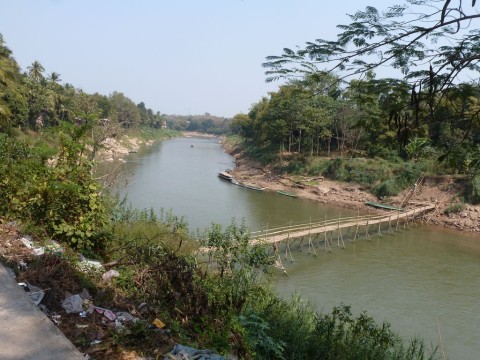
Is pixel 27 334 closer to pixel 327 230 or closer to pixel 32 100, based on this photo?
pixel 327 230

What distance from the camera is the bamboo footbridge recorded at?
14.3 metres

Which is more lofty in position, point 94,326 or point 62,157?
point 62,157

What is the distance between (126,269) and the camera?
4984 millimetres

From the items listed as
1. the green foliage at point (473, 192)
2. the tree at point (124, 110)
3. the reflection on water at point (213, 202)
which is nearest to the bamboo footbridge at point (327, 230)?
the green foliage at point (473, 192)

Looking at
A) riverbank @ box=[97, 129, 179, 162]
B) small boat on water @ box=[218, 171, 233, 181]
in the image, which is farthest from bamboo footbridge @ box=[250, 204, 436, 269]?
riverbank @ box=[97, 129, 179, 162]

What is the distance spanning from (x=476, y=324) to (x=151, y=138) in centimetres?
6418

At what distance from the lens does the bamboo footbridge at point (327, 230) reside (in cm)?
1428

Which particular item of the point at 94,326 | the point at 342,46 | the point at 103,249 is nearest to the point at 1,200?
the point at 103,249

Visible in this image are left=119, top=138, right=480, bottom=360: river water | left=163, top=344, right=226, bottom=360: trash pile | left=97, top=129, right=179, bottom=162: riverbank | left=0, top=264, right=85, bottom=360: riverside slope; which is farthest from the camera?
left=97, top=129, right=179, bottom=162: riverbank

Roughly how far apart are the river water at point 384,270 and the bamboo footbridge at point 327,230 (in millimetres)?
518

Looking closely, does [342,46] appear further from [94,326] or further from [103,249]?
[103,249]

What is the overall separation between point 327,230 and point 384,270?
9.68 feet

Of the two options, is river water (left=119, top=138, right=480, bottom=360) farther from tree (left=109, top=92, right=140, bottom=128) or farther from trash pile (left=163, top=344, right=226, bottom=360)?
tree (left=109, top=92, right=140, bottom=128)

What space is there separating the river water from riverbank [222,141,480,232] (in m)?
1.19
